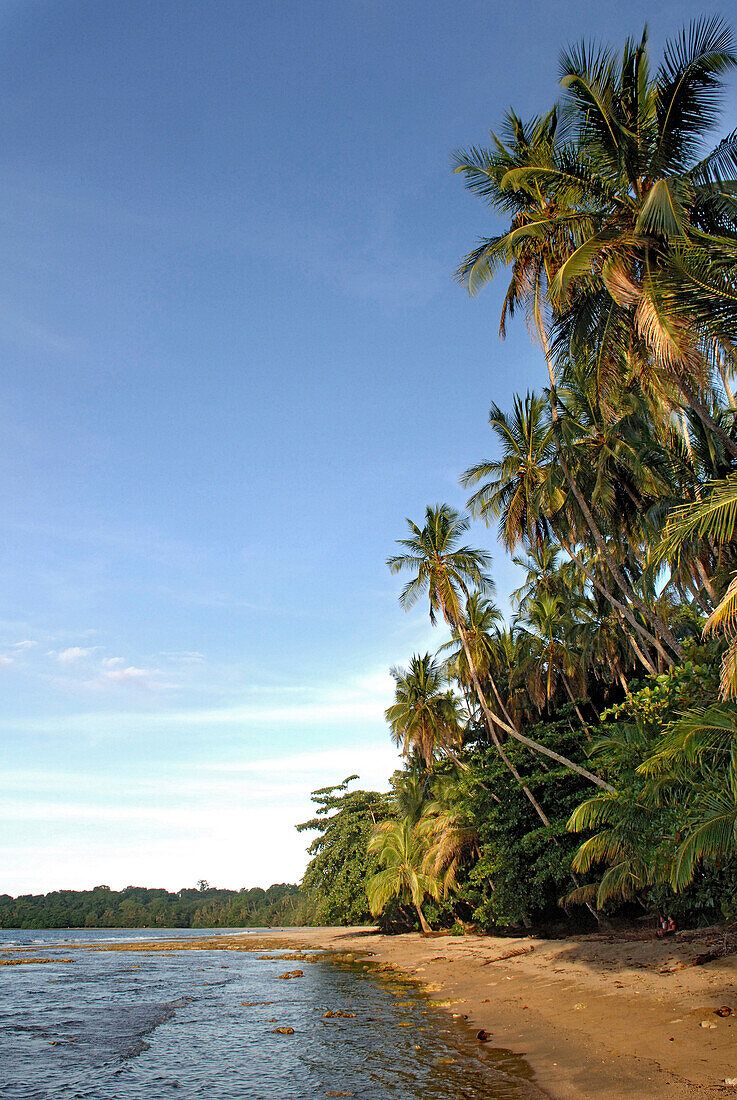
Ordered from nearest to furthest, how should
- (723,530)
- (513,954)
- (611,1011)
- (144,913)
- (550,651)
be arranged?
(723,530), (611,1011), (513,954), (550,651), (144,913)

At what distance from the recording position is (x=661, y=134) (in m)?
12.6

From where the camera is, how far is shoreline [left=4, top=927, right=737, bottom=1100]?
6.74m

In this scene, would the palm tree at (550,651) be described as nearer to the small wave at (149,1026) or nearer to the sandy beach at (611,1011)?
the sandy beach at (611,1011)

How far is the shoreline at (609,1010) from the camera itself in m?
6.74

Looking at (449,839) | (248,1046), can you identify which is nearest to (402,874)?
(449,839)

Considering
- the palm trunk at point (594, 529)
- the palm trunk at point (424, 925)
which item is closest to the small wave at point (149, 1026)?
the palm trunk at point (594, 529)

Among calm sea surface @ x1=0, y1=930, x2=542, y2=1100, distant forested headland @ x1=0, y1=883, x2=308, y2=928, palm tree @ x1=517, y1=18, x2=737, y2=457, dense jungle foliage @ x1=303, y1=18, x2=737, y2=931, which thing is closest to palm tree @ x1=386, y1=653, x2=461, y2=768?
dense jungle foliage @ x1=303, y1=18, x2=737, y2=931

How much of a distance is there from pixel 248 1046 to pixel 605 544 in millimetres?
15729

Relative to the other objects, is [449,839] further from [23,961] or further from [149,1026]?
[23,961]

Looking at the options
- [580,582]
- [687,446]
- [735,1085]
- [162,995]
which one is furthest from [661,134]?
[162,995]

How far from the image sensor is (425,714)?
3294 cm

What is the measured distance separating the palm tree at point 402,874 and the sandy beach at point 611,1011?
1127cm

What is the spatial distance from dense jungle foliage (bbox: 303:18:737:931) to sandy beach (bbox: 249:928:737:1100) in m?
1.37

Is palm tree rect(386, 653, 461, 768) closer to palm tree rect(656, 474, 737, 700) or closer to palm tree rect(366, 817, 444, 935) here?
palm tree rect(366, 817, 444, 935)
